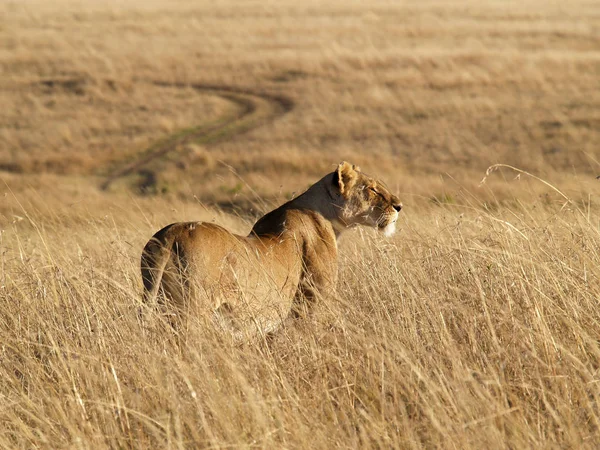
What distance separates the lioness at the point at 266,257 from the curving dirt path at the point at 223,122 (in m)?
15.3

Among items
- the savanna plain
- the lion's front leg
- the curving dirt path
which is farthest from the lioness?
the curving dirt path

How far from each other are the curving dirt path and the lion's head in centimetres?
1524

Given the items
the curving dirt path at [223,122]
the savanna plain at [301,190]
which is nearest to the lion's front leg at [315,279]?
the savanna plain at [301,190]

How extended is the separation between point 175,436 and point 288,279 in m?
1.91

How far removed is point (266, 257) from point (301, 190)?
11.8 m

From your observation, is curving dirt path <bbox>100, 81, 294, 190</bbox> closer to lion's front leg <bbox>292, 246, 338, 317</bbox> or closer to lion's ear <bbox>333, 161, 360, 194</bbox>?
lion's ear <bbox>333, 161, 360, 194</bbox>

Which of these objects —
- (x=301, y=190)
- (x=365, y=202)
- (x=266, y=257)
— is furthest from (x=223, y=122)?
(x=266, y=257)

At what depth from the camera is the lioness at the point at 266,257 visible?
15.6ft

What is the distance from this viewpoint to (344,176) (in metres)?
6.08

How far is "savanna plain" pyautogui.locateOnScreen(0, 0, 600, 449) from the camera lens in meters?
3.76

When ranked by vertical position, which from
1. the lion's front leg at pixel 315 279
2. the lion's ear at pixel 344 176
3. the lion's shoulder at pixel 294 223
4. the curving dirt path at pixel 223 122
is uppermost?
the lion's ear at pixel 344 176

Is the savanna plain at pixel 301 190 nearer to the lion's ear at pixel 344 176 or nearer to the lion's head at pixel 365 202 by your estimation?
the lion's head at pixel 365 202

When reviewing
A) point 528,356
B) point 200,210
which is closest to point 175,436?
point 528,356

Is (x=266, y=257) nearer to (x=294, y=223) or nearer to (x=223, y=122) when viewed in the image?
(x=294, y=223)
